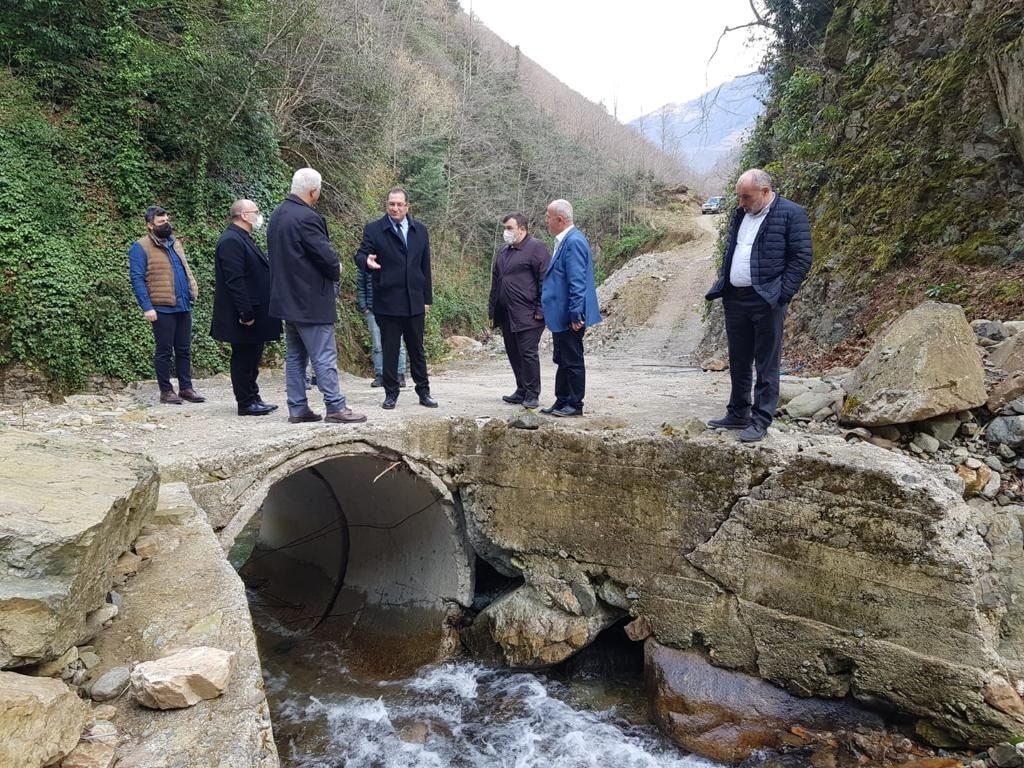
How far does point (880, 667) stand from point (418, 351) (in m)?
4.48

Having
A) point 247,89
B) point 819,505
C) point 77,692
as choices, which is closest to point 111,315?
point 247,89

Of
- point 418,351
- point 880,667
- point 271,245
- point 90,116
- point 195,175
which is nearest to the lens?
point 880,667

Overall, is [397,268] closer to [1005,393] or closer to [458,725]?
[458,725]

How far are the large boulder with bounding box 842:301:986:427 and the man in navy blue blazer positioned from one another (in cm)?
228

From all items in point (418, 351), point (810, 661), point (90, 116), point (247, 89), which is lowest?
point (810, 661)

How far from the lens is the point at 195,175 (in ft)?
32.4

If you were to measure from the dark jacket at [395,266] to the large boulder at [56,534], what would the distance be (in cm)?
285

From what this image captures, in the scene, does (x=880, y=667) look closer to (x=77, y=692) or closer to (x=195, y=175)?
(x=77, y=692)

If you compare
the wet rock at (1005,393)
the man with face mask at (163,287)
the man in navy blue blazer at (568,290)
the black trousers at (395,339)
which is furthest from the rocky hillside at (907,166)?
the man with face mask at (163,287)

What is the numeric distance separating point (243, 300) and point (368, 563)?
3.56 meters

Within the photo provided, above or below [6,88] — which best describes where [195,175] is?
below

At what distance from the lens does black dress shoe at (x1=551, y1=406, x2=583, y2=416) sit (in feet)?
19.2

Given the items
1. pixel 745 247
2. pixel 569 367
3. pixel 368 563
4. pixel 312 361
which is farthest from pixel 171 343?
pixel 745 247

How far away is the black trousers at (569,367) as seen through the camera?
550cm
